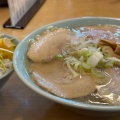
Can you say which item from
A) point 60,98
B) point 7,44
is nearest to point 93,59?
point 60,98

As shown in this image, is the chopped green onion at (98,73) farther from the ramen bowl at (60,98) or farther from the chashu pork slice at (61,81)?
the ramen bowl at (60,98)

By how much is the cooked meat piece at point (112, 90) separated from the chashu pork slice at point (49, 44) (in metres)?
0.24

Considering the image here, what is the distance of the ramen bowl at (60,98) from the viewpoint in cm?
56

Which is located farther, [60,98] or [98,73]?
[98,73]

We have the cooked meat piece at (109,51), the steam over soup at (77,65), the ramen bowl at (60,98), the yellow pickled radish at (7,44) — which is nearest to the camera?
the ramen bowl at (60,98)

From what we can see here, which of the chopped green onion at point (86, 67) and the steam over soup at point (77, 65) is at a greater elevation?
the chopped green onion at point (86, 67)

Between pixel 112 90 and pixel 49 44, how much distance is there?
0.32 metres

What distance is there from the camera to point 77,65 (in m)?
0.73

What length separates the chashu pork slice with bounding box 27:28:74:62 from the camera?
819 mm

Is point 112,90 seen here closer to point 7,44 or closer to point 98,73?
point 98,73

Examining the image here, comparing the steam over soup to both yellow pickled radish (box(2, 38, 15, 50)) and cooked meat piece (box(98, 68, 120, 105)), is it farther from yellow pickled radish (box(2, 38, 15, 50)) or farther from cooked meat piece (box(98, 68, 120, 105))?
yellow pickled radish (box(2, 38, 15, 50))

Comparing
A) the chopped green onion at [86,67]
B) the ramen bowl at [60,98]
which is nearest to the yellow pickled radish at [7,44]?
the ramen bowl at [60,98]

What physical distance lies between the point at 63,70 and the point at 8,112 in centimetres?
23

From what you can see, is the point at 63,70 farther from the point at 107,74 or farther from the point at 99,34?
the point at 99,34
